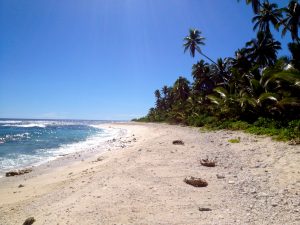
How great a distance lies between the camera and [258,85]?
75.8ft

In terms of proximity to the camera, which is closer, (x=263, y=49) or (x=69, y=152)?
(x=69, y=152)

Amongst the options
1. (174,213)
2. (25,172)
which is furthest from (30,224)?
(25,172)

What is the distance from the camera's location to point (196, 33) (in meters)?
44.2

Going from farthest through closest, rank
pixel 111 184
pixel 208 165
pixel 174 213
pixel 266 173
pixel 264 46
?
pixel 264 46 < pixel 208 165 < pixel 266 173 < pixel 111 184 < pixel 174 213

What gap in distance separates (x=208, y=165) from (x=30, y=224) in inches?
244

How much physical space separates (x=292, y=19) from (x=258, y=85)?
11271 millimetres

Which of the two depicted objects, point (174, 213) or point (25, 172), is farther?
point (25, 172)

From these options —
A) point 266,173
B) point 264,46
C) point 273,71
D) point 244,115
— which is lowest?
point 266,173

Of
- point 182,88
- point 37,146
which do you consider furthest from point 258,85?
point 182,88

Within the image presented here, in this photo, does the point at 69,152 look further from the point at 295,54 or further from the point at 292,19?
the point at 292,19

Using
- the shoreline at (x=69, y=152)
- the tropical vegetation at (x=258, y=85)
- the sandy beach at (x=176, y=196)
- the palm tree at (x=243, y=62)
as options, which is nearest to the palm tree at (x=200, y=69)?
the tropical vegetation at (x=258, y=85)

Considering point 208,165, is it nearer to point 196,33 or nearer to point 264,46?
point 264,46

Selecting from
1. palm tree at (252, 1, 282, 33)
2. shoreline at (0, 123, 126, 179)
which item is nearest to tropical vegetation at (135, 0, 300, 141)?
palm tree at (252, 1, 282, 33)

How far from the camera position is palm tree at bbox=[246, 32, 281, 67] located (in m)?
33.2
